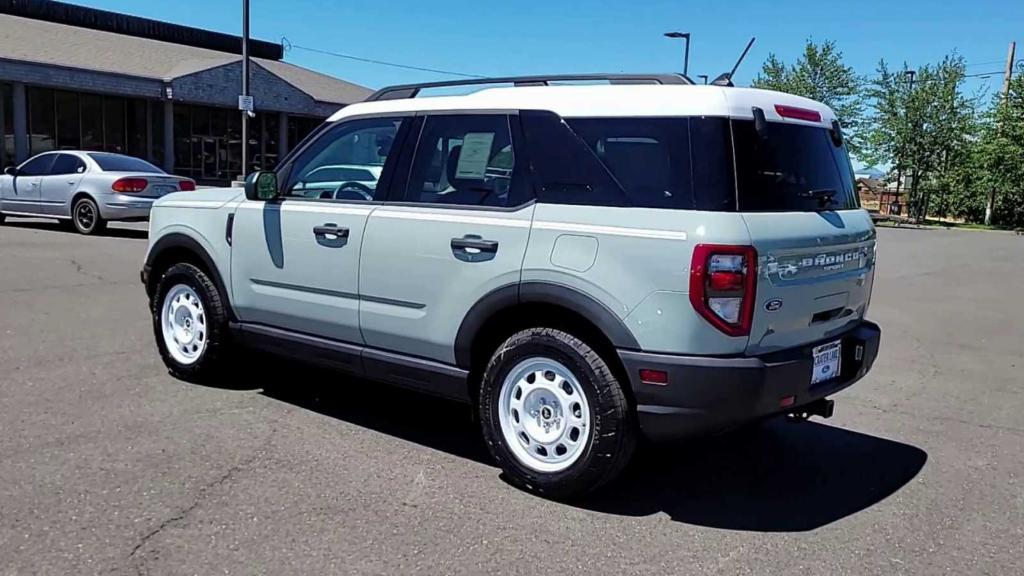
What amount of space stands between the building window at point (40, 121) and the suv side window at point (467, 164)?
3238cm

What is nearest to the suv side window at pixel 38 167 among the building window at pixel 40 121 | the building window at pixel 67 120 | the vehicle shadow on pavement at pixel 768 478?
the vehicle shadow on pavement at pixel 768 478

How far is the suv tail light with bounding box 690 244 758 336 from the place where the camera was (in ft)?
11.5

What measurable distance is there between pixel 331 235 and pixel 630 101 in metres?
1.89

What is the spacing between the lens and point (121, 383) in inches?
222

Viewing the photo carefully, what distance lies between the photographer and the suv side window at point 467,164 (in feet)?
13.8

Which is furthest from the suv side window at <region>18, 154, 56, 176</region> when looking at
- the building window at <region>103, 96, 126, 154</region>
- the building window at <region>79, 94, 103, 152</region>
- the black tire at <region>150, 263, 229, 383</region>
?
the building window at <region>103, 96, 126, 154</region>

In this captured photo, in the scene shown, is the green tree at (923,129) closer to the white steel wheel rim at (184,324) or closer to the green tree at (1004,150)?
the green tree at (1004,150)

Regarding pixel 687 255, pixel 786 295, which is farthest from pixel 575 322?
pixel 786 295

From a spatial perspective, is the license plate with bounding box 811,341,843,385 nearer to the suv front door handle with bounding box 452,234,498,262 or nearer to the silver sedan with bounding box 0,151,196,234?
the suv front door handle with bounding box 452,234,498,262

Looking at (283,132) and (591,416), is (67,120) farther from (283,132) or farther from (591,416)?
(591,416)

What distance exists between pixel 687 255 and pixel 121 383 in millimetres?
4035

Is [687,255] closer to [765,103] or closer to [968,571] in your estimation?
[765,103]

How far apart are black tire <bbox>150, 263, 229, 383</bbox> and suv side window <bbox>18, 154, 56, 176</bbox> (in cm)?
1138

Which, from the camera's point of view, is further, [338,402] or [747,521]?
[338,402]
